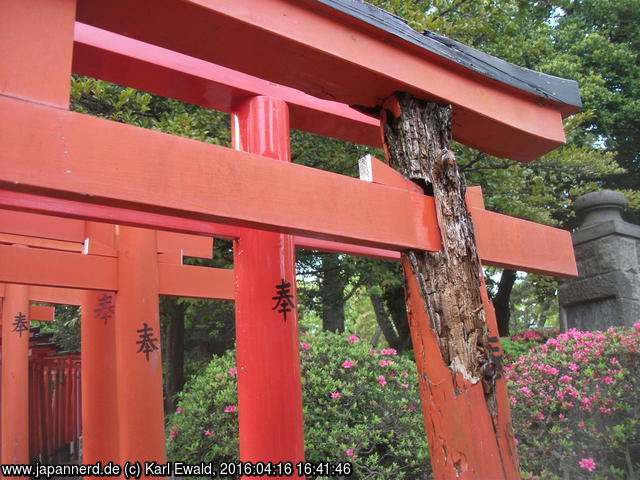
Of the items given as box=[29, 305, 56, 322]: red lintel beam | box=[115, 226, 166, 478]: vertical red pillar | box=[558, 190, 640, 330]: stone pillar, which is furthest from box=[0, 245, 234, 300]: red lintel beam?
box=[29, 305, 56, 322]: red lintel beam

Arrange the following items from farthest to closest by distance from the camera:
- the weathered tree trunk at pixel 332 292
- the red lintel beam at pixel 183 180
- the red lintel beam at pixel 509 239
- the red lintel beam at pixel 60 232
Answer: the weathered tree trunk at pixel 332 292, the red lintel beam at pixel 60 232, the red lintel beam at pixel 509 239, the red lintel beam at pixel 183 180

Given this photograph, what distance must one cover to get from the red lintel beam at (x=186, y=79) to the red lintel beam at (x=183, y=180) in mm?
1369

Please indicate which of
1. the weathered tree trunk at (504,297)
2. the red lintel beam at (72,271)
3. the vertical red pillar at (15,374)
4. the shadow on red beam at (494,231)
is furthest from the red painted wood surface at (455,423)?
the weathered tree trunk at (504,297)

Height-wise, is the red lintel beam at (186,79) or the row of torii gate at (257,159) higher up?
the red lintel beam at (186,79)

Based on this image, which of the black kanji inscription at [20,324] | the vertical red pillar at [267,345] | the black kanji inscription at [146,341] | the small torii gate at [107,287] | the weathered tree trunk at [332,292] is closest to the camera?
the vertical red pillar at [267,345]

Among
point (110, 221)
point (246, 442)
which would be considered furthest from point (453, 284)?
point (110, 221)

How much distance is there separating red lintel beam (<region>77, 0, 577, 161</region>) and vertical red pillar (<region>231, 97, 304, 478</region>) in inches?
36.8

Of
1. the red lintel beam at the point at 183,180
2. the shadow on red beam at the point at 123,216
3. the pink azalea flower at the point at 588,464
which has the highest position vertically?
the shadow on red beam at the point at 123,216

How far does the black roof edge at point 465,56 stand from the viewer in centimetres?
217

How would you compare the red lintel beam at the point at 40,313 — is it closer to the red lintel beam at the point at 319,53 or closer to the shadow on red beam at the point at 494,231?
the shadow on red beam at the point at 494,231

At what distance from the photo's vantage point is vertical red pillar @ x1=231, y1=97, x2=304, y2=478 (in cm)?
269

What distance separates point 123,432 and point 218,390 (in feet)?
2.78

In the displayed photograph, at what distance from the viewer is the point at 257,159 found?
181cm

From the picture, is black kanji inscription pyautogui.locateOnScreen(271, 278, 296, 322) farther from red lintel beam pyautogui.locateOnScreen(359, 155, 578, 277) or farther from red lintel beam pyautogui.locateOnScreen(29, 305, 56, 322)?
red lintel beam pyautogui.locateOnScreen(29, 305, 56, 322)
